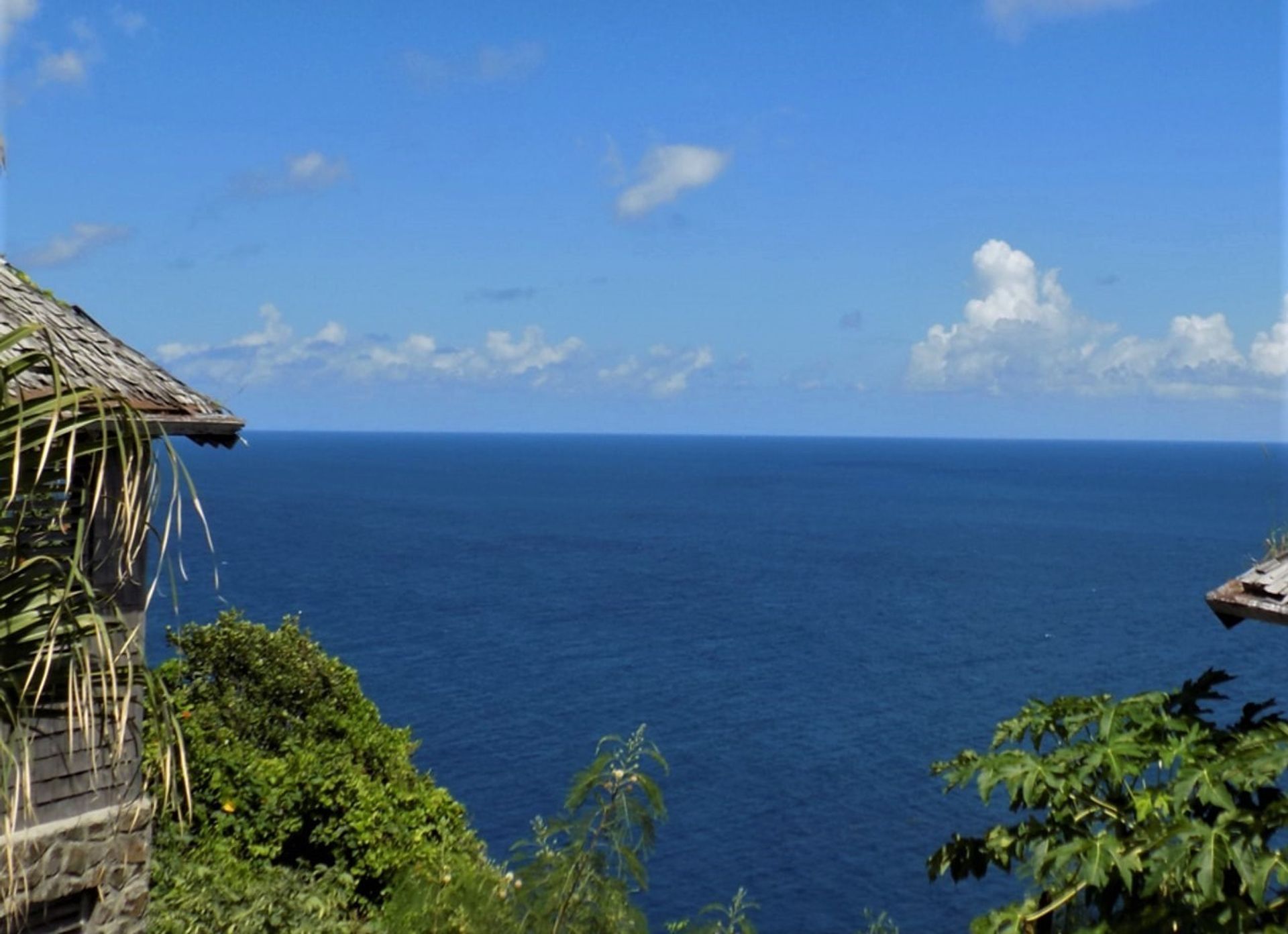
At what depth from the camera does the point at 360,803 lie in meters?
16.5

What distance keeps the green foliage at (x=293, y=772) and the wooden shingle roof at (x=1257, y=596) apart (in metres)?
10.3

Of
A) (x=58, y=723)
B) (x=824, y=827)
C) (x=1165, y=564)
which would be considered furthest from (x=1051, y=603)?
(x=58, y=723)

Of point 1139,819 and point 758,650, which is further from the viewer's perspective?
point 758,650

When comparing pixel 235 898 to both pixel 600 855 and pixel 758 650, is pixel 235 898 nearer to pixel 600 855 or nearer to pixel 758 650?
pixel 600 855

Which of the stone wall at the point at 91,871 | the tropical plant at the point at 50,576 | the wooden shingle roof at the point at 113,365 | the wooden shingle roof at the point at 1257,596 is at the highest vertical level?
the wooden shingle roof at the point at 113,365

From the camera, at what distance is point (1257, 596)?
882 cm

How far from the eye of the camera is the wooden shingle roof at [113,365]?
414 inches

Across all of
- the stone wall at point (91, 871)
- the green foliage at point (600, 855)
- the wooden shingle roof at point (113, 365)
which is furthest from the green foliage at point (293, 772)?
the green foliage at point (600, 855)

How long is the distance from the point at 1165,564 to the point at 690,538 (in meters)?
41.7

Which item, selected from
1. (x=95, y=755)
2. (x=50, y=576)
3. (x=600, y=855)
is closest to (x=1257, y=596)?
(x=600, y=855)

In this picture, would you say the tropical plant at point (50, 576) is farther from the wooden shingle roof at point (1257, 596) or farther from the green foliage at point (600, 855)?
the wooden shingle roof at point (1257, 596)

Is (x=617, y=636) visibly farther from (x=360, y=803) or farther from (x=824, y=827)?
(x=360, y=803)

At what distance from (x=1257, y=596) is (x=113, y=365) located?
9.04 m

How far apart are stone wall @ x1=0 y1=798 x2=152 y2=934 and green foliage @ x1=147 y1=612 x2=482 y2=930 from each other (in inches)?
63.8
